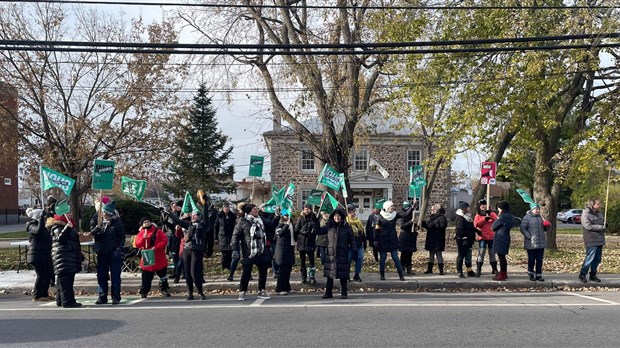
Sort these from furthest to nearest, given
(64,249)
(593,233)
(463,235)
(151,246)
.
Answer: (463,235) → (593,233) → (151,246) → (64,249)

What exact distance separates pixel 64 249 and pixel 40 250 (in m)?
0.98

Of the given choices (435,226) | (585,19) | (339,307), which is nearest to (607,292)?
(435,226)

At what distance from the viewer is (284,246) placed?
39.6 ft

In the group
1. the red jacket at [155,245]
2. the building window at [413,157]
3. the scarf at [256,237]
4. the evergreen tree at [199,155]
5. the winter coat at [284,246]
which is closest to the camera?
the scarf at [256,237]

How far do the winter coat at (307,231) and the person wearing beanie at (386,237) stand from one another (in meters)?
1.47

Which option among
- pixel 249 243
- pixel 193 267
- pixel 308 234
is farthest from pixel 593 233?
pixel 193 267

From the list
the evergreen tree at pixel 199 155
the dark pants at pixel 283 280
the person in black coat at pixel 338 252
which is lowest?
the dark pants at pixel 283 280

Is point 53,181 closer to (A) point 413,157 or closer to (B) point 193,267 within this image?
(B) point 193,267

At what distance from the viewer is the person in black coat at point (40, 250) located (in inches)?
448

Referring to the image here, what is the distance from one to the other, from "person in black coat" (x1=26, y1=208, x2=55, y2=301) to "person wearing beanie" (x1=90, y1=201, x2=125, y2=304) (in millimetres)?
1165

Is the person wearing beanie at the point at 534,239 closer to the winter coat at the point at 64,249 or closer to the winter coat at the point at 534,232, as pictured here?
the winter coat at the point at 534,232

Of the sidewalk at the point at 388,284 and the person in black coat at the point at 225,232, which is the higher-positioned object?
the person in black coat at the point at 225,232

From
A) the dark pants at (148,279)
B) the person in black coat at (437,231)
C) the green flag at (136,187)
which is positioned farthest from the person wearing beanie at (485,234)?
the green flag at (136,187)

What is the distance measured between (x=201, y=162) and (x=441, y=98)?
1229 cm
